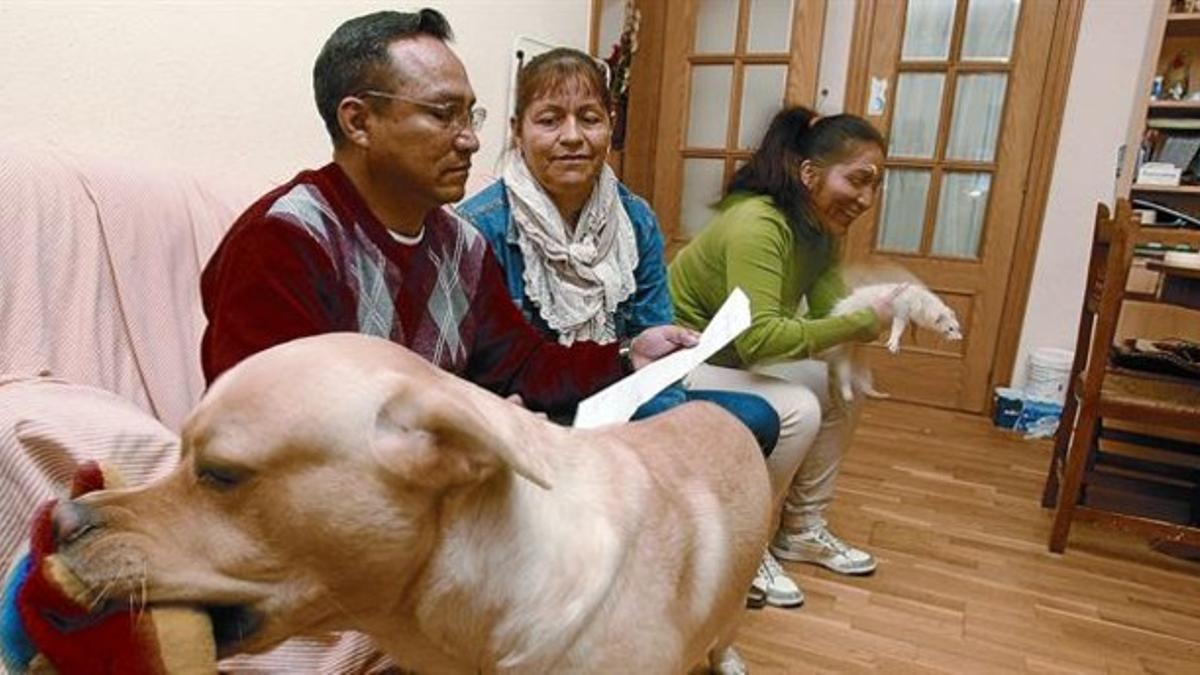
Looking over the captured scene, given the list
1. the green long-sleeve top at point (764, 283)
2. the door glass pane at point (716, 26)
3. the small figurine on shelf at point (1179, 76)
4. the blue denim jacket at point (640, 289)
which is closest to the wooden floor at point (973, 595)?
the blue denim jacket at point (640, 289)

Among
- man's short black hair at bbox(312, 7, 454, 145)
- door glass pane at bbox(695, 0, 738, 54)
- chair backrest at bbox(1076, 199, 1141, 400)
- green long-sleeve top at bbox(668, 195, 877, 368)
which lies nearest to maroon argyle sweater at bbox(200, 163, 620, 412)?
→ man's short black hair at bbox(312, 7, 454, 145)

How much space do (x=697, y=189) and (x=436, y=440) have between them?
3824 millimetres

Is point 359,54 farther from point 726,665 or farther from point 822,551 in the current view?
point 822,551

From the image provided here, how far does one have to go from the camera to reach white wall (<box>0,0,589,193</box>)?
139 cm

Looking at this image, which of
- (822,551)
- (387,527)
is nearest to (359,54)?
(387,527)

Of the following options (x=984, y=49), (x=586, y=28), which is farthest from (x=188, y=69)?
(x=984, y=49)

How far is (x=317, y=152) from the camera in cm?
208

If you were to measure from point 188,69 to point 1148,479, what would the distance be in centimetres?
318

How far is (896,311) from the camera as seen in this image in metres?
2.04

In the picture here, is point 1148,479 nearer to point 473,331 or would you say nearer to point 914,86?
point 914,86

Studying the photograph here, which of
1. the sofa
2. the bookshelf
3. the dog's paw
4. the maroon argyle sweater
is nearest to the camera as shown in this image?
the sofa

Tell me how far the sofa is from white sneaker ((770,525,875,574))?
1.48m

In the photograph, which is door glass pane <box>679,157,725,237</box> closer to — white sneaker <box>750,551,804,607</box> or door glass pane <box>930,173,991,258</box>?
door glass pane <box>930,173,991,258</box>

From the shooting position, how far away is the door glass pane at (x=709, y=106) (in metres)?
4.17
